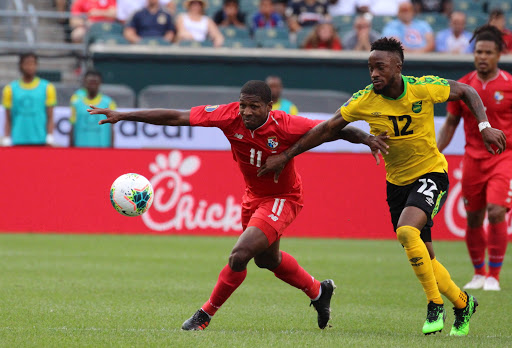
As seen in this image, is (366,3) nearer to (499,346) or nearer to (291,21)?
(291,21)

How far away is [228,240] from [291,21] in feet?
23.9

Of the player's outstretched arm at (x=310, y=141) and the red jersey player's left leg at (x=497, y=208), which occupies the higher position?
the player's outstretched arm at (x=310, y=141)

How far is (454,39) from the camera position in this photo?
1945 cm

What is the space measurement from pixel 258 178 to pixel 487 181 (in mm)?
3577

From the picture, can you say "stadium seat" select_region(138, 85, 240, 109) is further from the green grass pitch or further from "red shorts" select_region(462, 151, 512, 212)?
"red shorts" select_region(462, 151, 512, 212)

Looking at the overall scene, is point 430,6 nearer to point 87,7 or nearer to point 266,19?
point 266,19

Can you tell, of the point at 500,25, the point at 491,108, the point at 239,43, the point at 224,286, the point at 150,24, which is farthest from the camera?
the point at 239,43

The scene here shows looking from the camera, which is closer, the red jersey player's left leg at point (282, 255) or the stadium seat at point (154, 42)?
the red jersey player's left leg at point (282, 255)

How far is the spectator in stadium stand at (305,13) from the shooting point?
20.0 m

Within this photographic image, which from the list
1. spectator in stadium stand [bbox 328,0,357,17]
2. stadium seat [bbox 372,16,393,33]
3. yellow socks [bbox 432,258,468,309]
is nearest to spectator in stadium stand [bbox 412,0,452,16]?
spectator in stadium stand [bbox 328,0,357,17]

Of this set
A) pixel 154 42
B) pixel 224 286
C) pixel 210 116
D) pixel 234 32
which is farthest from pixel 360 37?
pixel 224 286

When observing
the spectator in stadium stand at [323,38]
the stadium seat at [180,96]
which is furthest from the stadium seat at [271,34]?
the stadium seat at [180,96]

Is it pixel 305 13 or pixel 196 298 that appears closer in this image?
pixel 196 298

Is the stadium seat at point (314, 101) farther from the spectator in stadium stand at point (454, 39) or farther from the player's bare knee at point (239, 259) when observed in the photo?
the player's bare knee at point (239, 259)
